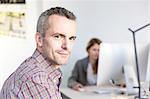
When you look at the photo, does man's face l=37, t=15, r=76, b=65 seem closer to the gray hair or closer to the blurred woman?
the gray hair

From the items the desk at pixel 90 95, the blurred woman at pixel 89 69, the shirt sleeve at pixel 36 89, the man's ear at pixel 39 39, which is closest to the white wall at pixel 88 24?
the blurred woman at pixel 89 69

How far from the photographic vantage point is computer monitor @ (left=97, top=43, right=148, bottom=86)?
Result: 225 cm

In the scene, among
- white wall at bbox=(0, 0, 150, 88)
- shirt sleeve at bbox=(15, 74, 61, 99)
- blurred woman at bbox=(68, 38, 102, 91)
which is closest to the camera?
shirt sleeve at bbox=(15, 74, 61, 99)

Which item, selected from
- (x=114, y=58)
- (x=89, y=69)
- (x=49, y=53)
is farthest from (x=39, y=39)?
(x=89, y=69)

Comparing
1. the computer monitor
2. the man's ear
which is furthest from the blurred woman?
the man's ear

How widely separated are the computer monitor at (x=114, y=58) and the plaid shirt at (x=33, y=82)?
1.23 metres

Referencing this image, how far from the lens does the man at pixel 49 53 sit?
3.26 ft

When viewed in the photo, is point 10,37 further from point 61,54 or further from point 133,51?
point 61,54

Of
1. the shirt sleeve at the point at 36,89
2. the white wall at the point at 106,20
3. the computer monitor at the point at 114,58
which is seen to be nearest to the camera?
the shirt sleeve at the point at 36,89

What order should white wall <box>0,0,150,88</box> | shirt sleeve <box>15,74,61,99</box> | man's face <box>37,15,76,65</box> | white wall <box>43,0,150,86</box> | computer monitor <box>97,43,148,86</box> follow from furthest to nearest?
white wall <box>43,0,150,86</box> → white wall <box>0,0,150,88</box> → computer monitor <box>97,43,148,86</box> → man's face <box>37,15,76,65</box> → shirt sleeve <box>15,74,61,99</box>

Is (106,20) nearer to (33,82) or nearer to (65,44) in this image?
(65,44)

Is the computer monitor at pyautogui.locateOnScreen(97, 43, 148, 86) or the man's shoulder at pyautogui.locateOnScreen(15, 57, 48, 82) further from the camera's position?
the computer monitor at pyautogui.locateOnScreen(97, 43, 148, 86)

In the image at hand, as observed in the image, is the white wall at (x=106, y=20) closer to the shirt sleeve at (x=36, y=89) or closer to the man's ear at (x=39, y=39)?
the man's ear at (x=39, y=39)

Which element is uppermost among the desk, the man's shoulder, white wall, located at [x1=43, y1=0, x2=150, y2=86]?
white wall, located at [x1=43, y1=0, x2=150, y2=86]
